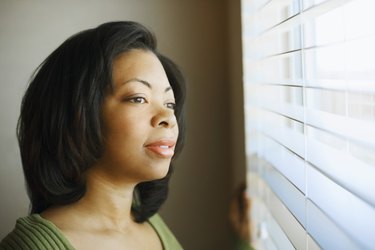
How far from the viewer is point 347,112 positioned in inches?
20.8

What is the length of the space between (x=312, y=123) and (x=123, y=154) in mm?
322

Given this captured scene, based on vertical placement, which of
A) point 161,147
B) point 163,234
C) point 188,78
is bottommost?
point 163,234

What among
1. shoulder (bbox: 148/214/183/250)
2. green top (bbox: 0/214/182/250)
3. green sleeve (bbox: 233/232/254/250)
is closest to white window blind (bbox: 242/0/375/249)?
green sleeve (bbox: 233/232/254/250)

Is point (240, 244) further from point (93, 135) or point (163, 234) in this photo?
point (93, 135)

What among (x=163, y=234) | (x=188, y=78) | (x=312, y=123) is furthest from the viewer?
(x=188, y=78)

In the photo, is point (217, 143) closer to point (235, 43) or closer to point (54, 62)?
point (235, 43)

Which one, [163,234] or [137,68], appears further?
[163,234]

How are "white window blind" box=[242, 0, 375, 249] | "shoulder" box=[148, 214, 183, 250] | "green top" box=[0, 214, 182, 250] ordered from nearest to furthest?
1. "white window blind" box=[242, 0, 375, 249]
2. "green top" box=[0, 214, 182, 250]
3. "shoulder" box=[148, 214, 183, 250]

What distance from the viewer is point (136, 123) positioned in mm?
677

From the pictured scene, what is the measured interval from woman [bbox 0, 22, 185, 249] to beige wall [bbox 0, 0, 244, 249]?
0.71 ft

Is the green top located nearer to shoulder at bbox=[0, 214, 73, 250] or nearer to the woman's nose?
shoulder at bbox=[0, 214, 73, 250]

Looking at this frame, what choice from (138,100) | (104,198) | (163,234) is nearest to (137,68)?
(138,100)

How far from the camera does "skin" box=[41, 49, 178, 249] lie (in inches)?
26.8

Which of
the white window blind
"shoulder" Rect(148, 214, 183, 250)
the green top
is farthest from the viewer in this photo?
"shoulder" Rect(148, 214, 183, 250)
